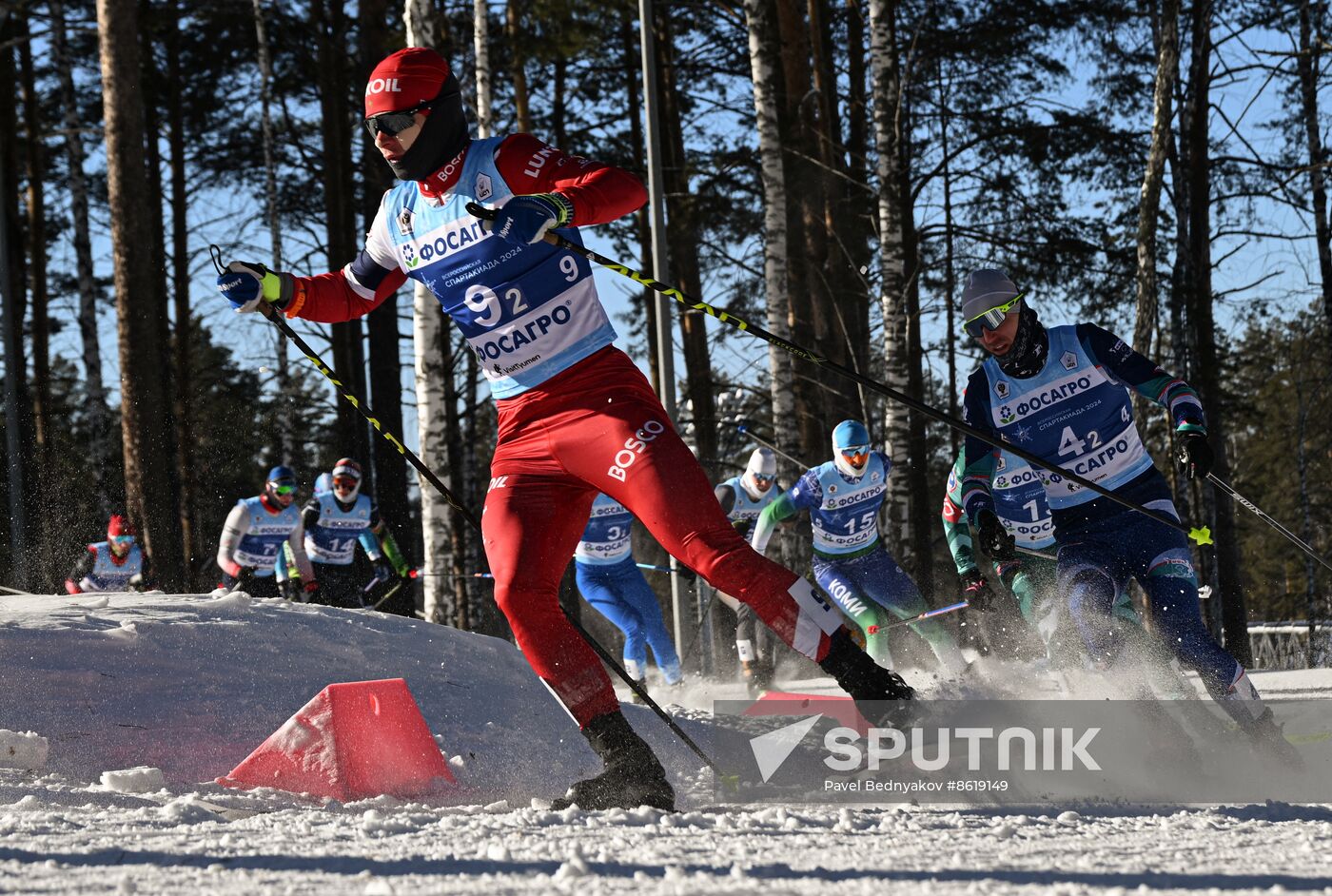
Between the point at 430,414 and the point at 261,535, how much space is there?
3338 millimetres

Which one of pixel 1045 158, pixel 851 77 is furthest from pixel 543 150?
pixel 851 77

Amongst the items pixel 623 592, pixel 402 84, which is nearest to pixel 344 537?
pixel 623 592

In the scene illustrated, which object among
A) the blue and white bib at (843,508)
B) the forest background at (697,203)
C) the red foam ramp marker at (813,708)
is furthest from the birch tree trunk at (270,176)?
the red foam ramp marker at (813,708)

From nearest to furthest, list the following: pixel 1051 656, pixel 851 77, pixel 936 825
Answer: pixel 936 825 → pixel 1051 656 → pixel 851 77

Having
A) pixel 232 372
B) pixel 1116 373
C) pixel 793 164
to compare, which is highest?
pixel 793 164

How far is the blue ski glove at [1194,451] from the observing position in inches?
210

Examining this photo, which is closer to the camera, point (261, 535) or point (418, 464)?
point (418, 464)

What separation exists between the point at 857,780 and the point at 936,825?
4.33 ft

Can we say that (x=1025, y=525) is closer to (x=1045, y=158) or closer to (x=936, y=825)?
(x=936, y=825)

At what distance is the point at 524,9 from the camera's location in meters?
17.9

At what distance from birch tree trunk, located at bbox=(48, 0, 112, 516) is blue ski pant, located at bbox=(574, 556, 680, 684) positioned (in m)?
13.2

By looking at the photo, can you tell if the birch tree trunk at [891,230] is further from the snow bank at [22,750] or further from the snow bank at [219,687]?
the snow bank at [22,750]

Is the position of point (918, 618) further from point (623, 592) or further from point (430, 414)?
point (430, 414)

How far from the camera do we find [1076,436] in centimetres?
591
